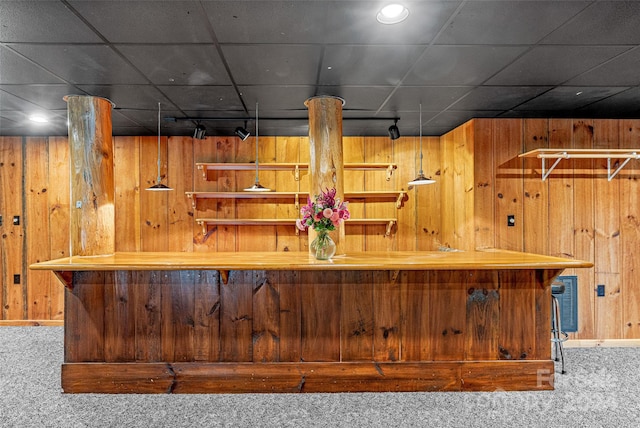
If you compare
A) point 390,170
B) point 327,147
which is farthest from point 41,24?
point 390,170

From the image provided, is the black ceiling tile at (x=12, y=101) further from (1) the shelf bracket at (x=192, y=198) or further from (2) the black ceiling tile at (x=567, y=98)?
(2) the black ceiling tile at (x=567, y=98)

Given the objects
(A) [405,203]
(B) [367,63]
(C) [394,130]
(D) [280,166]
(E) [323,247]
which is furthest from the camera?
(A) [405,203]

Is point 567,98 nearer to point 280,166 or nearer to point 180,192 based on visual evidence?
point 280,166

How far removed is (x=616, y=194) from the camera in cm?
386

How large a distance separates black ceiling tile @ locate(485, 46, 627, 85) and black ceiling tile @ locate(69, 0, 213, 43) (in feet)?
6.82

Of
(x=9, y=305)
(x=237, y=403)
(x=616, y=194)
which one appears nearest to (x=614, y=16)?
(x=616, y=194)

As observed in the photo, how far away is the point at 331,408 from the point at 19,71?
126 inches

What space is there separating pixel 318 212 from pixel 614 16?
79.8 inches

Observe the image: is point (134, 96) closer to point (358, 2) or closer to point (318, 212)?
point (318, 212)

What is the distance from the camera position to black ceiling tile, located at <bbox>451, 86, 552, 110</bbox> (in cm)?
306

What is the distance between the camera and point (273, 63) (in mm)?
2539

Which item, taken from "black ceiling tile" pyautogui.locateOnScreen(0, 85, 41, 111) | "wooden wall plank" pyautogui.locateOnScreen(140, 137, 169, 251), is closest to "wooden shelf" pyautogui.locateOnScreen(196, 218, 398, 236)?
"wooden wall plank" pyautogui.locateOnScreen(140, 137, 169, 251)

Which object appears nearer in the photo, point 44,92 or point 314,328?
point 314,328

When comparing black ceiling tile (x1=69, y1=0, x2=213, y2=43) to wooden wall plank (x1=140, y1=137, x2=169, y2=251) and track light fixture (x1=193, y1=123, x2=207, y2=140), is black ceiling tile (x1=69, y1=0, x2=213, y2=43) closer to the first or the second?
track light fixture (x1=193, y1=123, x2=207, y2=140)
